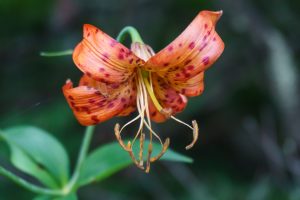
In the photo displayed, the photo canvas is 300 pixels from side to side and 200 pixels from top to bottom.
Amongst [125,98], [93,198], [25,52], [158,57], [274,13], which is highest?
[158,57]

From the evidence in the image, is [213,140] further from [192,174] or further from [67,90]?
[67,90]

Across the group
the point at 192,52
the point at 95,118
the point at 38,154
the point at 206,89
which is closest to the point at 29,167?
the point at 38,154

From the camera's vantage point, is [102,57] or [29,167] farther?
[29,167]

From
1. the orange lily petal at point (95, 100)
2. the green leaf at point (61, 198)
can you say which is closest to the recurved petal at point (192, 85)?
the orange lily petal at point (95, 100)

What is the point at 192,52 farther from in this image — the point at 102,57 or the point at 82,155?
the point at 82,155

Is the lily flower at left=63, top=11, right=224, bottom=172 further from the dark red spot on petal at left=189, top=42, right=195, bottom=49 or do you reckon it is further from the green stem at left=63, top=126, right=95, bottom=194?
the green stem at left=63, top=126, right=95, bottom=194

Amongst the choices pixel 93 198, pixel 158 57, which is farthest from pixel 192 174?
pixel 158 57

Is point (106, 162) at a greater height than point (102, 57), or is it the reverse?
point (102, 57)

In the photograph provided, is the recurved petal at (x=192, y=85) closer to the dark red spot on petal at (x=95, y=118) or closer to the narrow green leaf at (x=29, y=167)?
the dark red spot on petal at (x=95, y=118)
